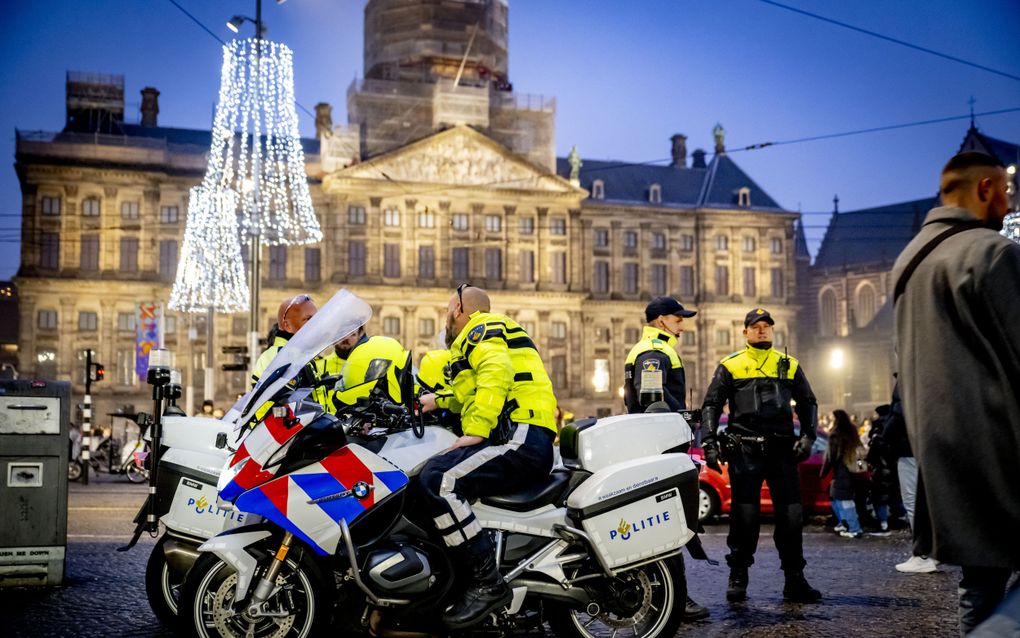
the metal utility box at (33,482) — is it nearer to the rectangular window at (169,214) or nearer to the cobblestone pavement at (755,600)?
the cobblestone pavement at (755,600)

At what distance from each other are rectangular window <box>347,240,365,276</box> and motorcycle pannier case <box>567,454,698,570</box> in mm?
56624

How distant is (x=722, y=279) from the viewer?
230ft

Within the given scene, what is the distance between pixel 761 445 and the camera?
25.2 feet

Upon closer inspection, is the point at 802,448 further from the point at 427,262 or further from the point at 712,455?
the point at 427,262

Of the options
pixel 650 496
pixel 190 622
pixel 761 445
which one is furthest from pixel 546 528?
pixel 761 445

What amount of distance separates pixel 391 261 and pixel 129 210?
14.6m

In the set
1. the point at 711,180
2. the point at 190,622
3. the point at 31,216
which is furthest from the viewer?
the point at 711,180

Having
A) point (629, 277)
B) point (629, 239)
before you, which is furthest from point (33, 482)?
point (629, 239)

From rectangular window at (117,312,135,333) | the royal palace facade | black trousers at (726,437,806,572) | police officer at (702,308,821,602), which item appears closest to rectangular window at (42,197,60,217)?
the royal palace facade

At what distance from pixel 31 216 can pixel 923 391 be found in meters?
62.0

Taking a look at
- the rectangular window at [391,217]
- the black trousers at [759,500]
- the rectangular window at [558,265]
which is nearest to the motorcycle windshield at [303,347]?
the black trousers at [759,500]

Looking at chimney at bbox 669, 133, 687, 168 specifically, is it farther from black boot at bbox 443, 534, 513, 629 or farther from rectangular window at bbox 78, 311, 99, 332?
black boot at bbox 443, 534, 513, 629

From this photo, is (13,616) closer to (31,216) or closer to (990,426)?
(990,426)

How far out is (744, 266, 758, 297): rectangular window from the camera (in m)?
70.3
